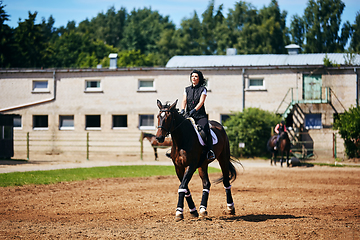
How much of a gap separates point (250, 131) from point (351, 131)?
678 cm

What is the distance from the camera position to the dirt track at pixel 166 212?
6887 mm

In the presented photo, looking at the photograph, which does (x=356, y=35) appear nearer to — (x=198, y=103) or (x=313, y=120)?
(x=313, y=120)

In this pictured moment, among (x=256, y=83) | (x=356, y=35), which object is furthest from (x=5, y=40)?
(x=356, y=35)

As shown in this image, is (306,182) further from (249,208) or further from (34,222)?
(34,222)

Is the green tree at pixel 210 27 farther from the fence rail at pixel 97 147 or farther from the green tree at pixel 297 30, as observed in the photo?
the fence rail at pixel 97 147

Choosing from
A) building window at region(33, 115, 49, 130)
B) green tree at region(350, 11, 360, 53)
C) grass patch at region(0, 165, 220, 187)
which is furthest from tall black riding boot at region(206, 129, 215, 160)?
green tree at region(350, 11, 360, 53)

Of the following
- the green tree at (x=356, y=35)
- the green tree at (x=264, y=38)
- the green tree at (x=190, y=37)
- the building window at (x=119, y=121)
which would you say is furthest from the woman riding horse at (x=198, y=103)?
the green tree at (x=190, y=37)

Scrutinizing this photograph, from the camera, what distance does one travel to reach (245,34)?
203ft

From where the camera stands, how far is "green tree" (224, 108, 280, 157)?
3081 centimetres

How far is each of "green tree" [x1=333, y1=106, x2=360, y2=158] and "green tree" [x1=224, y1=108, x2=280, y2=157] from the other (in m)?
5.21

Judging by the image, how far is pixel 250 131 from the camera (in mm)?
30547

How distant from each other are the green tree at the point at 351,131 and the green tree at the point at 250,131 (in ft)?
17.1

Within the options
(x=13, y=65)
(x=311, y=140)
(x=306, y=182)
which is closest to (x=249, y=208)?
(x=306, y=182)

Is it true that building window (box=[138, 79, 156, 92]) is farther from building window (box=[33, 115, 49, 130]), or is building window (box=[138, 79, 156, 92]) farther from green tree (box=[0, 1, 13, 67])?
green tree (box=[0, 1, 13, 67])
